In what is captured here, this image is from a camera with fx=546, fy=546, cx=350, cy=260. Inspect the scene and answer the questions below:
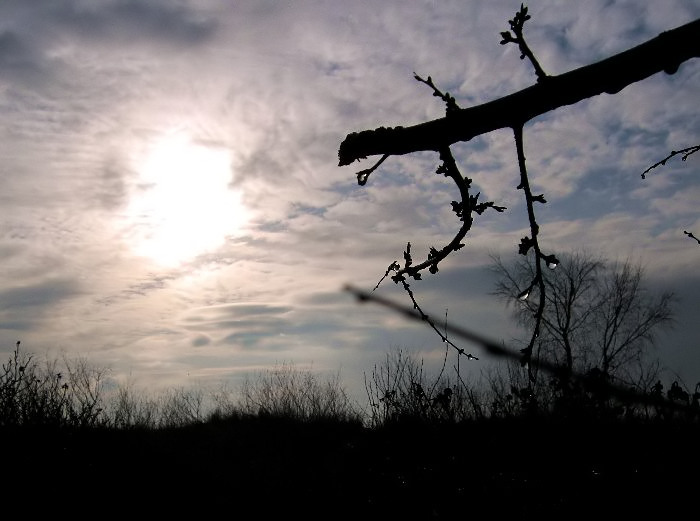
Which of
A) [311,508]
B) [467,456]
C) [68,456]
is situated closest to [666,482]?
[467,456]

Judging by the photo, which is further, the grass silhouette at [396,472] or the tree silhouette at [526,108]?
the grass silhouette at [396,472]

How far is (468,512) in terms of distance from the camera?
7.30 metres

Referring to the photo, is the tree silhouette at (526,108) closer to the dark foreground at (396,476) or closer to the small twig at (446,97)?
the small twig at (446,97)

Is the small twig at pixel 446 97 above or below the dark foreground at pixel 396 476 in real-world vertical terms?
above

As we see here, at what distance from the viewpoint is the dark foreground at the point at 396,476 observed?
7.30 metres

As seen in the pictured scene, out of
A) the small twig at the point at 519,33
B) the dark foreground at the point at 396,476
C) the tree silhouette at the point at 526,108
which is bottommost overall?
the dark foreground at the point at 396,476

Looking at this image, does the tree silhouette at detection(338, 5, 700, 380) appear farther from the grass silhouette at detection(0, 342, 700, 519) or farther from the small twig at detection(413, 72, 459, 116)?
the grass silhouette at detection(0, 342, 700, 519)

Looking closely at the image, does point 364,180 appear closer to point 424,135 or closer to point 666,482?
point 424,135

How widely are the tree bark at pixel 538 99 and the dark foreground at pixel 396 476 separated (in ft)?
17.6

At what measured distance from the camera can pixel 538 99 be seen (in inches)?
65.6

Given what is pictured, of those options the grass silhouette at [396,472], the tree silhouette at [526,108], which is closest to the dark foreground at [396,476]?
the grass silhouette at [396,472]

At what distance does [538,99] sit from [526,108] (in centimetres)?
4

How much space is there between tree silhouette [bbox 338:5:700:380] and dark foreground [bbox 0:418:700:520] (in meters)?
5.11

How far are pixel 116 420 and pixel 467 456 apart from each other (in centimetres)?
1193
